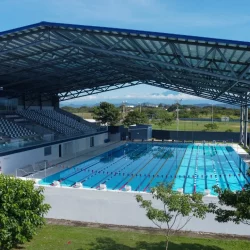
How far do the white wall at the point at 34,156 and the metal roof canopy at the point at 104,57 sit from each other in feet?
15.8

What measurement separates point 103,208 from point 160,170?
A: 868 cm

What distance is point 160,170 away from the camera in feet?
60.5

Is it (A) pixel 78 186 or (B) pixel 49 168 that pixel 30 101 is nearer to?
(B) pixel 49 168

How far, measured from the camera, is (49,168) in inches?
700

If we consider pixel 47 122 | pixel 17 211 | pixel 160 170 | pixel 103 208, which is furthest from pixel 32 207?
pixel 47 122

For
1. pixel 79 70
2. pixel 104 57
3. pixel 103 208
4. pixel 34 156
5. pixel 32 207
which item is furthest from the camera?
pixel 79 70

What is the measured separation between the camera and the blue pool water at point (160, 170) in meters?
15.5

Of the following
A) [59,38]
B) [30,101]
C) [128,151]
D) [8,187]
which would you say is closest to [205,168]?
[128,151]

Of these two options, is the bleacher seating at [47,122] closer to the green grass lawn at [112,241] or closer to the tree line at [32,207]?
the green grass lawn at [112,241]

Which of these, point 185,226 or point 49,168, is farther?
point 49,168

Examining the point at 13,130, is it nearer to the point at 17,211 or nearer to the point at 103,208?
the point at 103,208

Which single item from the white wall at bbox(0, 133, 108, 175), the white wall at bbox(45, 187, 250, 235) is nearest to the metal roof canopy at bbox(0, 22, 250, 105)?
the white wall at bbox(0, 133, 108, 175)

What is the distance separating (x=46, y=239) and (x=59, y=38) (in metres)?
8.47

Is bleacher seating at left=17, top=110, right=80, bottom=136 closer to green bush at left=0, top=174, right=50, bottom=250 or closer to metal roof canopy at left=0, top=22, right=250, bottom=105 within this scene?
metal roof canopy at left=0, top=22, right=250, bottom=105
